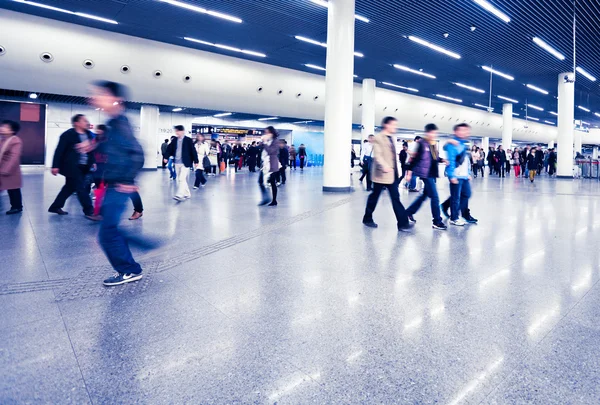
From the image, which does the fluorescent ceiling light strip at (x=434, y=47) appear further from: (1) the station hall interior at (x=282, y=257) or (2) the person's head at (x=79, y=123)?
(2) the person's head at (x=79, y=123)

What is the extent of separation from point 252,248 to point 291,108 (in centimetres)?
1810

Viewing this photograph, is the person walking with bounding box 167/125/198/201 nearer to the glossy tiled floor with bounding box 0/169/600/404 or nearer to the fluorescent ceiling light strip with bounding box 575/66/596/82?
the glossy tiled floor with bounding box 0/169/600/404

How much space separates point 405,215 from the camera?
6.41 metres

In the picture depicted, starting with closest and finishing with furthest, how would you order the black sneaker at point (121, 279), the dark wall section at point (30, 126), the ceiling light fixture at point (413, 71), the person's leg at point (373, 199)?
the black sneaker at point (121, 279) < the person's leg at point (373, 199) < the ceiling light fixture at point (413, 71) < the dark wall section at point (30, 126)

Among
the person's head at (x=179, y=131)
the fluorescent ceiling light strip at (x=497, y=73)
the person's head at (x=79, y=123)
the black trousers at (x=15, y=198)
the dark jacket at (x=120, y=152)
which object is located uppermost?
the fluorescent ceiling light strip at (x=497, y=73)

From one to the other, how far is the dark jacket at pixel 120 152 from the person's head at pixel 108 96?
0.09 m

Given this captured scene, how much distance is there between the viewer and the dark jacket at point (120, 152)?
132 inches

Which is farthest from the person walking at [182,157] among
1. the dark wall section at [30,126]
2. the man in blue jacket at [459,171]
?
the dark wall section at [30,126]

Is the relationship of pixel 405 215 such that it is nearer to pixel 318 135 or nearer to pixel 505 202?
pixel 505 202

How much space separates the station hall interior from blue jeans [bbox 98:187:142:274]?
17mm

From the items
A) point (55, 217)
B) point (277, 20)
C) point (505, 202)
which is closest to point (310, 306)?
point (55, 217)

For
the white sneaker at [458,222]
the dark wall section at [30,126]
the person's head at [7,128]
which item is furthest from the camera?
the dark wall section at [30,126]

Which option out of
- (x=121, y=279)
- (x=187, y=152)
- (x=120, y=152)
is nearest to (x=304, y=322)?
(x=121, y=279)

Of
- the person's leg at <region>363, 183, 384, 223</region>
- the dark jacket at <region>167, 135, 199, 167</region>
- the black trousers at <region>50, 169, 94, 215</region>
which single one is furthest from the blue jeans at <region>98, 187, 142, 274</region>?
the dark jacket at <region>167, 135, 199, 167</region>
